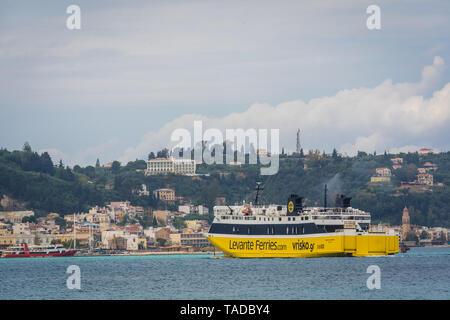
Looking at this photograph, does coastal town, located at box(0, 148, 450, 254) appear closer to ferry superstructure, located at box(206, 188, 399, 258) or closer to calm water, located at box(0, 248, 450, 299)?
ferry superstructure, located at box(206, 188, 399, 258)

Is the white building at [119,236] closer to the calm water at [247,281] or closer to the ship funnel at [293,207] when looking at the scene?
the ship funnel at [293,207]

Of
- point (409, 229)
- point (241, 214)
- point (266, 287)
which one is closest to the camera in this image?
point (266, 287)

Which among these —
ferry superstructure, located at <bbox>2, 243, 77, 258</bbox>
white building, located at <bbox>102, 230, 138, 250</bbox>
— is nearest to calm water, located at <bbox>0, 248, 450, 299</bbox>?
ferry superstructure, located at <bbox>2, 243, 77, 258</bbox>

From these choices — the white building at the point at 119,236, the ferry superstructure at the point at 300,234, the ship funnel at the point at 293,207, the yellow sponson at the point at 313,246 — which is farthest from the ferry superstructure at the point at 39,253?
the ship funnel at the point at 293,207
